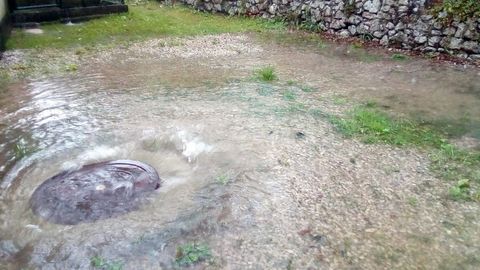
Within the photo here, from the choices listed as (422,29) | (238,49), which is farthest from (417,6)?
(238,49)

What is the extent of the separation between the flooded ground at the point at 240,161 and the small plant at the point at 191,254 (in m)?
0.06

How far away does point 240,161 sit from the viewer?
4250 mm

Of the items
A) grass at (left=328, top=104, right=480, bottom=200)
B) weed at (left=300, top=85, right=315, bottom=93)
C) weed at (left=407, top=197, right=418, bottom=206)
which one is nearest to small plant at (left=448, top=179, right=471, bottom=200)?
grass at (left=328, top=104, right=480, bottom=200)

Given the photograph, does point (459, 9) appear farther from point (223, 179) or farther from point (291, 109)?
point (223, 179)

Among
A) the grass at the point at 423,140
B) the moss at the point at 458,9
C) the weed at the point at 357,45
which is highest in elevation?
the moss at the point at 458,9

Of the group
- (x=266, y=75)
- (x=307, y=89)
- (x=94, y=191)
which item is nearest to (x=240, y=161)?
(x=94, y=191)

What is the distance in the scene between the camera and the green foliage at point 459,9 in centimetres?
756

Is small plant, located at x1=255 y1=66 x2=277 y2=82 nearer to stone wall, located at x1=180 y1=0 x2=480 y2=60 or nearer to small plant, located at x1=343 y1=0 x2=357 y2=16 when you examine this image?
stone wall, located at x1=180 y1=0 x2=480 y2=60

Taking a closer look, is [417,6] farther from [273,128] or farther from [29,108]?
[29,108]

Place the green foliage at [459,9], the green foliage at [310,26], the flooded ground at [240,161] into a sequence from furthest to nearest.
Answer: the green foliage at [310,26] < the green foliage at [459,9] < the flooded ground at [240,161]

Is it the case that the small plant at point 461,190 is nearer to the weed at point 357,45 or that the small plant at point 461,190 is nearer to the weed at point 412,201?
the weed at point 412,201

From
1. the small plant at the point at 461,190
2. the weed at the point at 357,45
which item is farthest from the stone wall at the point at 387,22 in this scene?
the small plant at the point at 461,190

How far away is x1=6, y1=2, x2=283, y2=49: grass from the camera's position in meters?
8.64

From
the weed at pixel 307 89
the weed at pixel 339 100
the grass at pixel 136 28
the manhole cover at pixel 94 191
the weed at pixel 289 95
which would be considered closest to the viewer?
the manhole cover at pixel 94 191
